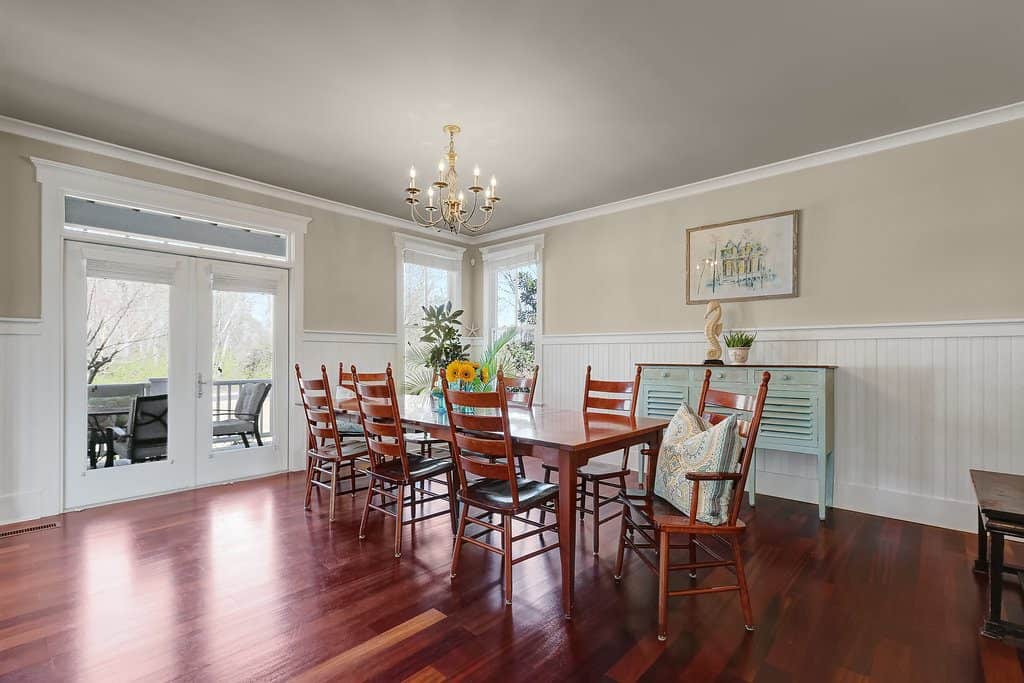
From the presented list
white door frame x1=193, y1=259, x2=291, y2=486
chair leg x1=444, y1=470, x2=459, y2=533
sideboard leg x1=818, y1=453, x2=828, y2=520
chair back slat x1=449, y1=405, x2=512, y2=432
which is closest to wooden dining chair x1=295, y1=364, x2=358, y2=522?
chair leg x1=444, y1=470, x2=459, y2=533

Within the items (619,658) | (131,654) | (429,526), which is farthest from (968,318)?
(131,654)

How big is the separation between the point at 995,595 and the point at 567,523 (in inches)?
70.1

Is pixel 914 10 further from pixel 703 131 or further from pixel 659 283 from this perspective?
pixel 659 283

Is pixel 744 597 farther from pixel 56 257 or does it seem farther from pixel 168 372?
pixel 56 257

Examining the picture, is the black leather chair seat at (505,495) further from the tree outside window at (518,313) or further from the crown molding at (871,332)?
the tree outside window at (518,313)

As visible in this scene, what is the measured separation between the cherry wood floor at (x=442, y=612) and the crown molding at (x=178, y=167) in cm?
277

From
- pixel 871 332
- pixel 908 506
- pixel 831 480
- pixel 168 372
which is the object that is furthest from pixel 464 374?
pixel 908 506

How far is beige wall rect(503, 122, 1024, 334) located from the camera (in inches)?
129

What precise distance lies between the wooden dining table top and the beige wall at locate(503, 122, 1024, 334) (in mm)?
2056

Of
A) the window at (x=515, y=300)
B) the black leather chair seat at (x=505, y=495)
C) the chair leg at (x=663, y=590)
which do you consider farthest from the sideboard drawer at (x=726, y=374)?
the window at (x=515, y=300)

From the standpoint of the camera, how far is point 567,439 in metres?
2.26

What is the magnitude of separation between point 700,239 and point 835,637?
3413mm

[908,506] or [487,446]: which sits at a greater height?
Result: [487,446]

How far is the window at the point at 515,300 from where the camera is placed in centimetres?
604
